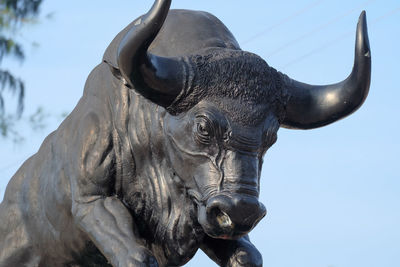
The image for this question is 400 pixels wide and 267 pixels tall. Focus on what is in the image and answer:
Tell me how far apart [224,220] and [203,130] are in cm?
53

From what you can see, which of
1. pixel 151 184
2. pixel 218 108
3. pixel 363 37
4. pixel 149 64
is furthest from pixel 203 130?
pixel 363 37

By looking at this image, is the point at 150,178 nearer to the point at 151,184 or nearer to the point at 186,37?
Answer: the point at 151,184

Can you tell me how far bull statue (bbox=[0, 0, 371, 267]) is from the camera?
590 cm

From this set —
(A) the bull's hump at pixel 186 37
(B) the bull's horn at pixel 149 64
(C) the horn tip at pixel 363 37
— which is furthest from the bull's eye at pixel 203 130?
(C) the horn tip at pixel 363 37

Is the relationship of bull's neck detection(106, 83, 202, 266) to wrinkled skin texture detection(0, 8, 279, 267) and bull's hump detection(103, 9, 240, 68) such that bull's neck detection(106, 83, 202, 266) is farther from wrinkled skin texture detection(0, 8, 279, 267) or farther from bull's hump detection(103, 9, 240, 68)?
bull's hump detection(103, 9, 240, 68)

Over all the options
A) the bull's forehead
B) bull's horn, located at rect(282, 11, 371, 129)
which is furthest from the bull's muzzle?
bull's horn, located at rect(282, 11, 371, 129)

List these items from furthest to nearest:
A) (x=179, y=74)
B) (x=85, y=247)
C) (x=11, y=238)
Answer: (x=11, y=238)
(x=85, y=247)
(x=179, y=74)

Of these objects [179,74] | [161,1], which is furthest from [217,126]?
[161,1]

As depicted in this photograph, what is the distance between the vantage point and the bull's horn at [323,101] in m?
6.32

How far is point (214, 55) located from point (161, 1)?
0.61 meters

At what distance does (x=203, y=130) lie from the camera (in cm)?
602

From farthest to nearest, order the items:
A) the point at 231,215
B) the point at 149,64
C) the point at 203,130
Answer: the point at 203,130
the point at 149,64
the point at 231,215

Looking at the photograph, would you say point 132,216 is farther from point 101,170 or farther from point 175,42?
point 175,42

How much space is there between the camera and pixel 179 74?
6.07m
